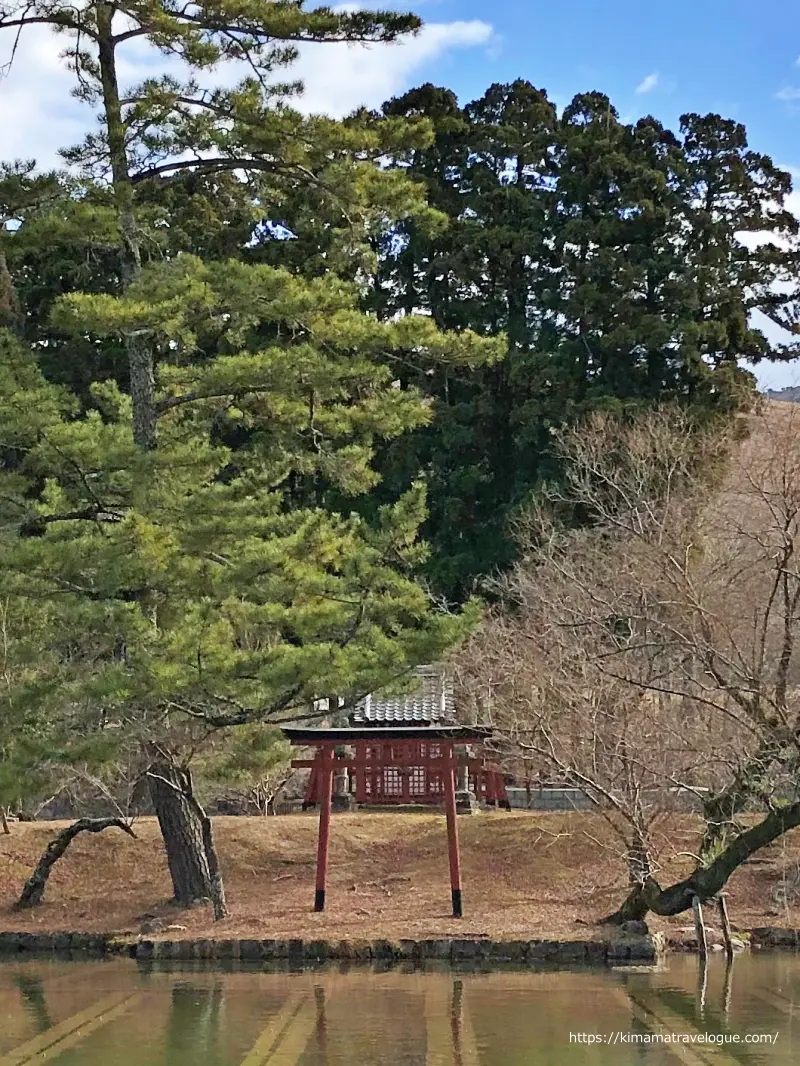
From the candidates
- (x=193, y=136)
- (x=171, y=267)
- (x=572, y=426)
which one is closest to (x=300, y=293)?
(x=171, y=267)

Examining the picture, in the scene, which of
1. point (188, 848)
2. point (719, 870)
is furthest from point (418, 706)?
point (719, 870)

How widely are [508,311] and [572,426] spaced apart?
402cm

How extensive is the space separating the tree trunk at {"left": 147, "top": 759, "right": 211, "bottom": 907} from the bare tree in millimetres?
3740

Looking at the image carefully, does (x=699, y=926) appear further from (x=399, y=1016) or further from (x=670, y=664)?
(x=399, y=1016)

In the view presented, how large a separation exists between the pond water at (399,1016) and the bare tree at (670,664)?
61.7 inches

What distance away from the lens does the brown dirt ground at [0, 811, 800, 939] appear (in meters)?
14.5

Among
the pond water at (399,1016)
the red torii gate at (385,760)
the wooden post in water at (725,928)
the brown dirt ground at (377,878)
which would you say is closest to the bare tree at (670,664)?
the wooden post in water at (725,928)

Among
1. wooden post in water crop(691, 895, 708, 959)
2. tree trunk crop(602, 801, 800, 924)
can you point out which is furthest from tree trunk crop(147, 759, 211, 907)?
wooden post in water crop(691, 895, 708, 959)

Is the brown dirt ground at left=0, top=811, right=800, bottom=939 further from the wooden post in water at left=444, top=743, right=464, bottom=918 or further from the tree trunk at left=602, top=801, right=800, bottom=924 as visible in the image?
the tree trunk at left=602, top=801, right=800, bottom=924

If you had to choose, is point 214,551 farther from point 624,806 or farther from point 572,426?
point 572,426

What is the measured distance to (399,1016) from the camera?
10.2m

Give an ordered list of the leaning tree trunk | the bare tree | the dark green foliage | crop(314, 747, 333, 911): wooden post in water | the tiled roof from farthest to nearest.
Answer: the dark green foliage < the tiled roof < crop(314, 747, 333, 911): wooden post in water < the leaning tree trunk < the bare tree

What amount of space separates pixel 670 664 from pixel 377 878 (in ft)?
15.1

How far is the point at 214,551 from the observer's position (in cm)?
1354
